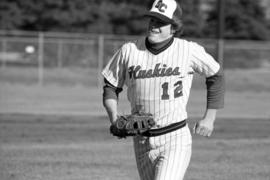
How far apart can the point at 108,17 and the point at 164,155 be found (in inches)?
1509

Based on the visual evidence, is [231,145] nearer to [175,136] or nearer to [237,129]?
[237,129]

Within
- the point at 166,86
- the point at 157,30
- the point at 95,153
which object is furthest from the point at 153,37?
the point at 95,153

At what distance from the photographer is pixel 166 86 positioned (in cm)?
511

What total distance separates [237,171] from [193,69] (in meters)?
4.64

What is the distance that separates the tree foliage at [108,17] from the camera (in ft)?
135

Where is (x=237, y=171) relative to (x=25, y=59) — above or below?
above

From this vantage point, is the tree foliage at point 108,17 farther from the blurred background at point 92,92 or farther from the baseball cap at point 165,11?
the baseball cap at point 165,11

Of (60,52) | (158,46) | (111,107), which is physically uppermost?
(158,46)

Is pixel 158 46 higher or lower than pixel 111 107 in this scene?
higher

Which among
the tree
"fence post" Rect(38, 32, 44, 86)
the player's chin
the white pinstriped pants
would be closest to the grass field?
"fence post" Rect(38, 32, 44, 86)

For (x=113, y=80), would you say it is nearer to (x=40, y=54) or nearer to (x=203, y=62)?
(x=203, y=62)

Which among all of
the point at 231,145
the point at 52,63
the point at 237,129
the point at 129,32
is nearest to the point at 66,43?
the point at 52,63

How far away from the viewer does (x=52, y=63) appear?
Answer: 32.9m

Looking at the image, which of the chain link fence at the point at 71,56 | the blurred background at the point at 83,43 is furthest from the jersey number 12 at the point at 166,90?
the chain link fence at the point at 71,56
